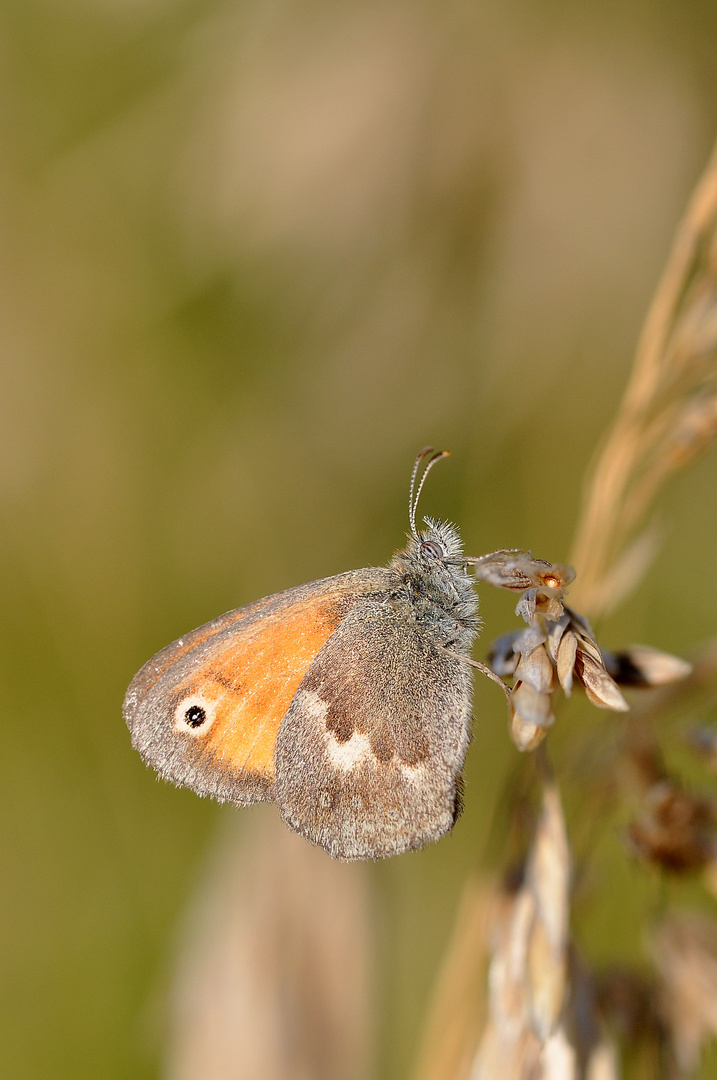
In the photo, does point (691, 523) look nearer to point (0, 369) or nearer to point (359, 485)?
point (359, 485)

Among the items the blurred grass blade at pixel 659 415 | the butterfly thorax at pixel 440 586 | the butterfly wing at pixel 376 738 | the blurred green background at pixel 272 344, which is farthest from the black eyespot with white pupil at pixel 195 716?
the blurred green background at pixel 272 344

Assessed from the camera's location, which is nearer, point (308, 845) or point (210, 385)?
point (308, 845)

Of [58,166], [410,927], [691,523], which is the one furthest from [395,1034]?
[58,166]

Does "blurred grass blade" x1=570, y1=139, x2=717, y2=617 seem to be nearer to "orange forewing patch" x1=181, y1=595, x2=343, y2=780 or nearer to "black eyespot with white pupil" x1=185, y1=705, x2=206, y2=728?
"orange forewing patch" x1=181, y1=595, x2=343, y2=780

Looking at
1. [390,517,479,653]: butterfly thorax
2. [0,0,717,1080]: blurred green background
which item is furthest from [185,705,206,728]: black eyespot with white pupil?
[0,0,717,1080]: blurred green background

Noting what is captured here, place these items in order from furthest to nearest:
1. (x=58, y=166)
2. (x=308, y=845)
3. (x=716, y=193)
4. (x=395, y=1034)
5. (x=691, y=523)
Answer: (x=691, y=523) → (x=58, y=166) → (x=395, y=1034) → (x=308, y=845) → (x=716, y=193)

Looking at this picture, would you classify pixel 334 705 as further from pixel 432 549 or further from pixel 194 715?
pixel 432 549

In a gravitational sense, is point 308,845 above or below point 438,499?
below
